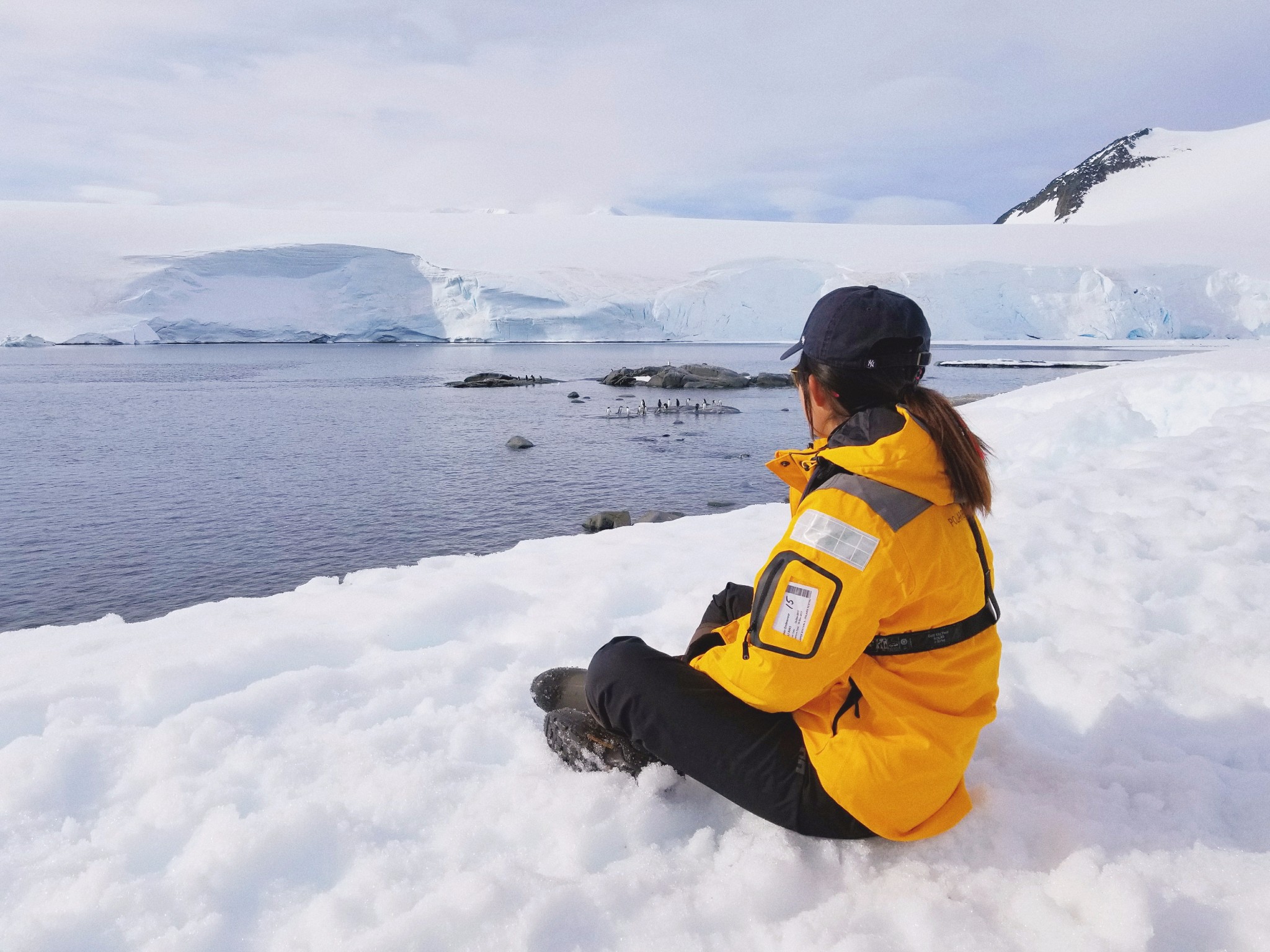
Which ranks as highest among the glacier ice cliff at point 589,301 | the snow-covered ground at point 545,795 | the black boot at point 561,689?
the glacier ice cliff at point 589,301

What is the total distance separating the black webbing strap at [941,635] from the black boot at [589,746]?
81 centimetres

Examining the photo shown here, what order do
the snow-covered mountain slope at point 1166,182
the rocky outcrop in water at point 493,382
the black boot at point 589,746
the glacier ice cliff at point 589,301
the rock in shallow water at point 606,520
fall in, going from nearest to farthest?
the black boot at point 589,746 → the rock in shallow water at point 606,520 → the rocky outcrop in water at point 493,382 → the glacier ice cliff at point 589,301 → the snow-covered mountain slope at point 1166,182

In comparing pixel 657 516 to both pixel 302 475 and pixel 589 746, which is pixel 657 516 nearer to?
pixel 302 475

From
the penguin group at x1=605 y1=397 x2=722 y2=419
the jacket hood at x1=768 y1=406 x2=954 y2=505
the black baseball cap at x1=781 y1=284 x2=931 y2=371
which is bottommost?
the penguin group at x1=605 y1=397 x2=722 y2=419

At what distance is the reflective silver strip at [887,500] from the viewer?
1677mm

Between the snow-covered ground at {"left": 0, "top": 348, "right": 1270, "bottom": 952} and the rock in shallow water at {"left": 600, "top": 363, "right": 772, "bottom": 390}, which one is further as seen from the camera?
the rock in shallow water at {"left": 600, "top": 363, "right": 772, "bottom": 390}

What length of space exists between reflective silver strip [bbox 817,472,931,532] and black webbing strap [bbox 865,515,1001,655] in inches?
9.0

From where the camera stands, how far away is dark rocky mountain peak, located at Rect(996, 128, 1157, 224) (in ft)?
391

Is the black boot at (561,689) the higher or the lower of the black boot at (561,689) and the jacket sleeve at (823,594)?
the lower

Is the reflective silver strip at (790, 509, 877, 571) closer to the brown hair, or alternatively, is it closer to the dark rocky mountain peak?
the brown hair

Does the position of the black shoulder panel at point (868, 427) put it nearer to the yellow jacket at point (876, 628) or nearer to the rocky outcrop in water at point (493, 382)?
the yellow jacket at point (876, 628)

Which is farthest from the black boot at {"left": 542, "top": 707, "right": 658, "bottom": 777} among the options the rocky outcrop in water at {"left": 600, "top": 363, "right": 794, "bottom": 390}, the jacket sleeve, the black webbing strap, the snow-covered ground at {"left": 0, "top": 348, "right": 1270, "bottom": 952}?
the rocky outcrop in water at {"left": 600, "top": 363, "right": 794, "bottom": 390}

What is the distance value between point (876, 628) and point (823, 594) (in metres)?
0.16

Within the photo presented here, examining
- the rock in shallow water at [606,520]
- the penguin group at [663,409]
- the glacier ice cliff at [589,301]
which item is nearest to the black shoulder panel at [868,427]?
the rock in shallow water at [606,520]
